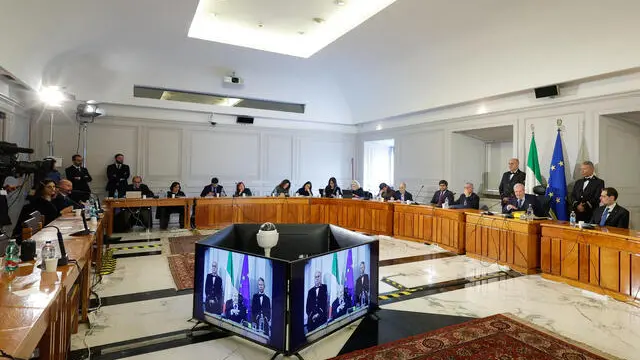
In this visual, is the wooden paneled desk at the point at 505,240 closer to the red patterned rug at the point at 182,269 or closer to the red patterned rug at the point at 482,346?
the red patterned rug at the point at 482,346

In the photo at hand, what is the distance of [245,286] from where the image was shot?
2.56m

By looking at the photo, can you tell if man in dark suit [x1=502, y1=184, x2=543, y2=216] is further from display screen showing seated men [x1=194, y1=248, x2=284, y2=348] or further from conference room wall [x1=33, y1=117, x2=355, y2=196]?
conference room wall [x1=33, y1=117, x2=355, y2=196]

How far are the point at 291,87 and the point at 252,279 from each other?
25.5 feet

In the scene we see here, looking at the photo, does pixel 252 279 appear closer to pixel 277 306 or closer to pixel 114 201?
pixel 277 306

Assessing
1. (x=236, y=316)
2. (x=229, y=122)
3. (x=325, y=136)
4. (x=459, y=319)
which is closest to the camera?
(x=236, y=316)

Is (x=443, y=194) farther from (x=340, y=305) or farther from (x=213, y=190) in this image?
(x=213, y=190)

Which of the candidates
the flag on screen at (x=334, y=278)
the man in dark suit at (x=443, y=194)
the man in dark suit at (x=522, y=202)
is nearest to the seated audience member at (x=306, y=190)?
the man in dark suit at (x=443, y=194)

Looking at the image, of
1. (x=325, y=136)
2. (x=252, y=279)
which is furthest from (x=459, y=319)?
(x=325, y=136)

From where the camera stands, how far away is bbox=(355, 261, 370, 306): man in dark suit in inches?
119

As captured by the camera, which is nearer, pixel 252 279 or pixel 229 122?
pixel 252 279

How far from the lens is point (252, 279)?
8.24ft

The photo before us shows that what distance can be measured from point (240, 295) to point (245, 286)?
0.09 m

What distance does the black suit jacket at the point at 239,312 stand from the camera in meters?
2.59

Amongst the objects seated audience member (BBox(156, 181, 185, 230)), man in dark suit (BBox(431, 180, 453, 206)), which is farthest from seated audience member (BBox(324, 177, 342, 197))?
seated audience member (BBox(156, 181, 185, 230))
